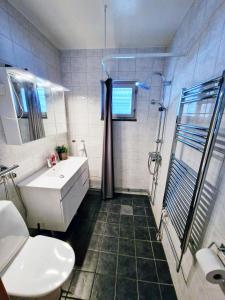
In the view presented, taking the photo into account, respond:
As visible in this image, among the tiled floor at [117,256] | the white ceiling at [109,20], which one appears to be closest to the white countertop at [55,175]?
the tiled floor at [117,256]

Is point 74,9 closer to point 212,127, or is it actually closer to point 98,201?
point 212,127

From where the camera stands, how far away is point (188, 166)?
1.12 m

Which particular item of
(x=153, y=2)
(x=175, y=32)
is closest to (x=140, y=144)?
(x=175, y=32)

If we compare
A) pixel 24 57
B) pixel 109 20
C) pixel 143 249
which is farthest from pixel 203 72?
pixel 143 249

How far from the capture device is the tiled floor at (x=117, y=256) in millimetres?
1224

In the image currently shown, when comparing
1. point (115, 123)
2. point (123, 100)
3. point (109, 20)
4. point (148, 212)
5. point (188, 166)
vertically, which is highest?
point (109, 20)

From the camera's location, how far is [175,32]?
1.67m

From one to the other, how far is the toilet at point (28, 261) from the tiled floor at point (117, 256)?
0.33 meters

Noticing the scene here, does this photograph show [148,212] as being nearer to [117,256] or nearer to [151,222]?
[151,222]

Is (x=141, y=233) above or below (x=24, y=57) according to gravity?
below

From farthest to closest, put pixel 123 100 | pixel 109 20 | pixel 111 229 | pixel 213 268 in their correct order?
pixel 123 100 < pixel 111 229 < pixel 109 20 < pixel 213 268

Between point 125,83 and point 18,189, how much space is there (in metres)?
2.13

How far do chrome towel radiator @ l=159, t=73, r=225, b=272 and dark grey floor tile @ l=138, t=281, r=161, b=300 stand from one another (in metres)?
0.39

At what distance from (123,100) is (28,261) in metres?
2.31
